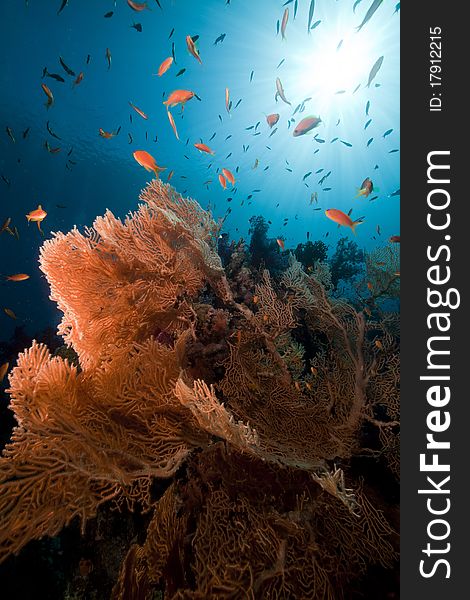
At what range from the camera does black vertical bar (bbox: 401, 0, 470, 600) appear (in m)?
1.80

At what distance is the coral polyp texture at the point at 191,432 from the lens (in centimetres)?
218

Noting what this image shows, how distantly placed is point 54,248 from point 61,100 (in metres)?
52.5

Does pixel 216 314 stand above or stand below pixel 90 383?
above

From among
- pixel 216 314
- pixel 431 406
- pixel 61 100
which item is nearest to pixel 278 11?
pixel 61 100

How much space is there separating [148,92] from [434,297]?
53.9 metres

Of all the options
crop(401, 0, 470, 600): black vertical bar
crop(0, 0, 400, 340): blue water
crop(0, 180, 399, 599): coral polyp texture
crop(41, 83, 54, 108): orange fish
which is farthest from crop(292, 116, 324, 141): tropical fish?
crop(0, 0, 400, 340): blue water

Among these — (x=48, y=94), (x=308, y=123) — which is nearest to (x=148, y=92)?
(x=48, y=94)

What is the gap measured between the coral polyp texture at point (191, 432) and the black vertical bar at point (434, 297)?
54 centimetres

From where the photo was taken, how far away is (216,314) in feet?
13.7

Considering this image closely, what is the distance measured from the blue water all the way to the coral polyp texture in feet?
47.8

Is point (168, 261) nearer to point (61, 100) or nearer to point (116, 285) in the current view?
point (116, 285)

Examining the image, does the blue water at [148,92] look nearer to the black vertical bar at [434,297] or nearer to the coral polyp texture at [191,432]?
the coral polyp texture at [191,432]

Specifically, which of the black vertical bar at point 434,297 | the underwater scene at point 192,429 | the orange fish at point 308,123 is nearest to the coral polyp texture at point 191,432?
the underwater scene at point 192,429

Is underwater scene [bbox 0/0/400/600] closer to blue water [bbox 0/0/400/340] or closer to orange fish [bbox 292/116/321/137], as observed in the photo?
orange fish [bbox 292/116/321/137]
